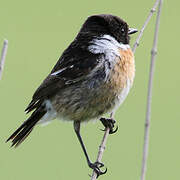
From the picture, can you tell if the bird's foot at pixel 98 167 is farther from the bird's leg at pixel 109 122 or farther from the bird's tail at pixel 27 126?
the bird's tail at pixel 27 126

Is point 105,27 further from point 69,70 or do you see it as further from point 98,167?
point 98,167

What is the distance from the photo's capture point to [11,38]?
995cm

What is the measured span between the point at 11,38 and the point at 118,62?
4.44m

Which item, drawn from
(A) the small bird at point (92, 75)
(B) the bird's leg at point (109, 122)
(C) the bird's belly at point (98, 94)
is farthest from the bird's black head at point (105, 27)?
(B) the bird's leg at point (109, 122)

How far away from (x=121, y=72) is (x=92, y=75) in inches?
10.8

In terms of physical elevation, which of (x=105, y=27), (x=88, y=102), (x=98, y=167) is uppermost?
(x=105, y=27)

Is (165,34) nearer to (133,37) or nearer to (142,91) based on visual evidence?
(142,91)

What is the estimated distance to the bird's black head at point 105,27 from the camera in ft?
19.5

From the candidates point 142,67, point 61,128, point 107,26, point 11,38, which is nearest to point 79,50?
point 107,26

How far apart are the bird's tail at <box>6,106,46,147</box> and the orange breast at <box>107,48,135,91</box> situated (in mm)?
816

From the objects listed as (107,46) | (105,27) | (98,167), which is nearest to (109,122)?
(98,167)

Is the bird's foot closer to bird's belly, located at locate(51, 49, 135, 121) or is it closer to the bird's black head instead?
bird's belly, located at locate(51, 49, 135, 121)

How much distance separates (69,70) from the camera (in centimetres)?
590

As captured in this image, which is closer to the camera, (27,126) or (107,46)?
(107,46)
